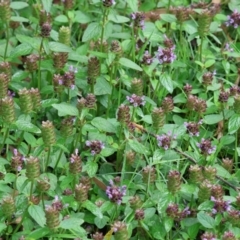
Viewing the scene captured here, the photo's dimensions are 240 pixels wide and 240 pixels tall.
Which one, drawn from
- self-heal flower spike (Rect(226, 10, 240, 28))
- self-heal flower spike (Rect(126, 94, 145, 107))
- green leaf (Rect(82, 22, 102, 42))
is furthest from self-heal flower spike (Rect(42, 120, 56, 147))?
self-heal flower spike (Rect(226, 10, 240, 28))

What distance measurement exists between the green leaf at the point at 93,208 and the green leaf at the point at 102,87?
0.71 meters

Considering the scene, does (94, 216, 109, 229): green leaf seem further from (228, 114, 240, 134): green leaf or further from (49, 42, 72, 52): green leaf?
(49, 42, 72, 52): green leaf

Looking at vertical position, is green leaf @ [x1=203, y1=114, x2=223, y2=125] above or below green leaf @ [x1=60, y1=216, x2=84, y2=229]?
below

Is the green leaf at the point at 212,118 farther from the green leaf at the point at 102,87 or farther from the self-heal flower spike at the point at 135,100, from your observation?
the green leaf at the point at 102,87

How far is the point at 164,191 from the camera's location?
293 centimetres

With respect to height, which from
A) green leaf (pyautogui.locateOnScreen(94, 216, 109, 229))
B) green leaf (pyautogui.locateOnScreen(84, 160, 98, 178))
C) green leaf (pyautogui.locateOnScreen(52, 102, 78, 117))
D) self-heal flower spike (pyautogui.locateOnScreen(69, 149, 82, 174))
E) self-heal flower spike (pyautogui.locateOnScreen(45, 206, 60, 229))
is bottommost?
green leaf (pyautogui.locateOnScreen(94, 216, 109, 229))

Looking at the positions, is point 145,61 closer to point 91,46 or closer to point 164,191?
point 91,46

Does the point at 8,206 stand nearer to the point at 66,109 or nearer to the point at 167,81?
the point at 66,109

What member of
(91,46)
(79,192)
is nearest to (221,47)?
(91,46)

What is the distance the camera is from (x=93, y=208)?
9.40ft

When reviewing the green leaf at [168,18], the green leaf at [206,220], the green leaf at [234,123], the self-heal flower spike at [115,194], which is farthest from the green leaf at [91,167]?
the green leaf at [168,18]

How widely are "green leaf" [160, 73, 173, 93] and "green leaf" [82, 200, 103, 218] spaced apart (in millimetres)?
762

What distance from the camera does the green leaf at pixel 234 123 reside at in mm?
3239

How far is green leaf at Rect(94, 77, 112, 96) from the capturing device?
3.45 metres
